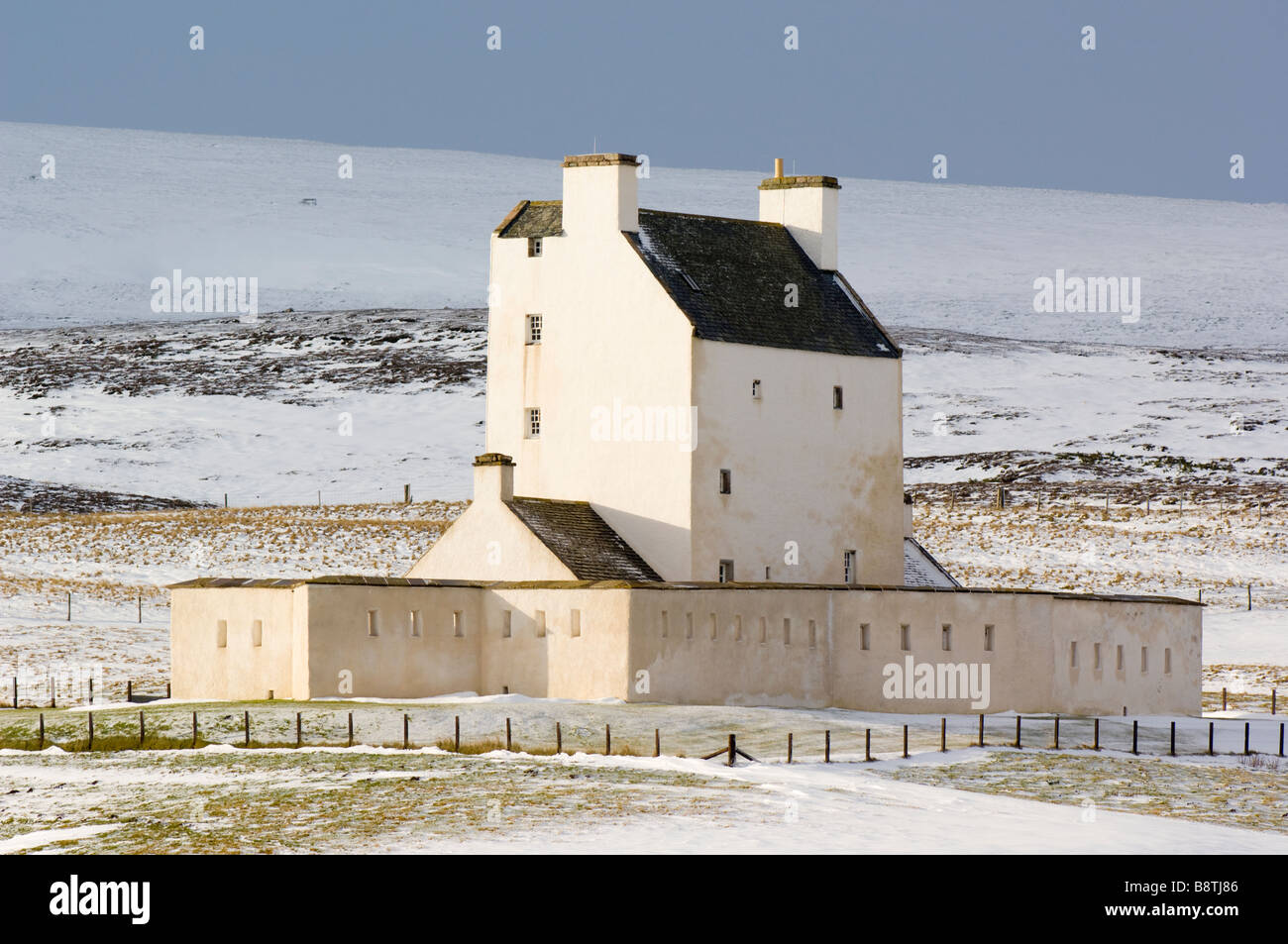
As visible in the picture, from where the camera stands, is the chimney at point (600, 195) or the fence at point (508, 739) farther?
the chimney at point (600, 195)

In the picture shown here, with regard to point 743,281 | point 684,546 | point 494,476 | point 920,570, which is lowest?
point 920,570

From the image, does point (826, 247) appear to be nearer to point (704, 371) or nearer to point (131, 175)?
point (704, 371)

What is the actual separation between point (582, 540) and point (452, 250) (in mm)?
122036

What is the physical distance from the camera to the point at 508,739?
41312mm

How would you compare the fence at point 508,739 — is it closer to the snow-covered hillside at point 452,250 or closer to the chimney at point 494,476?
the chimney at point 494,476

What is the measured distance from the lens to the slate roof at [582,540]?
53.5m

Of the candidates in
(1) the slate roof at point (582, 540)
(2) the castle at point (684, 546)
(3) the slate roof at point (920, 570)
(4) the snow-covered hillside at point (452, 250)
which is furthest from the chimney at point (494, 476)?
(4) the snow-covered hillside at point (452, 250)

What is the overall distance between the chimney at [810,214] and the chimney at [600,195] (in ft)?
22.3

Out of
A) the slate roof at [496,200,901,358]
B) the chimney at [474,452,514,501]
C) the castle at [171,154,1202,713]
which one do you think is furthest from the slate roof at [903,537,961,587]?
the chimney at [474,452,514,501]

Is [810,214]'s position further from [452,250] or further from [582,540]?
[452,250]

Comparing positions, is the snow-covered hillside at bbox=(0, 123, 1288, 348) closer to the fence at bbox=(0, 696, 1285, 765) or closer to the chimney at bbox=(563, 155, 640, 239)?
the chimney at bbox=(563, 155, 640, 239)

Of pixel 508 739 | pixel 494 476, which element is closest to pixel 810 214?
pixel 494 476

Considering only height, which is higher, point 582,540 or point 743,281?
point 743,281
